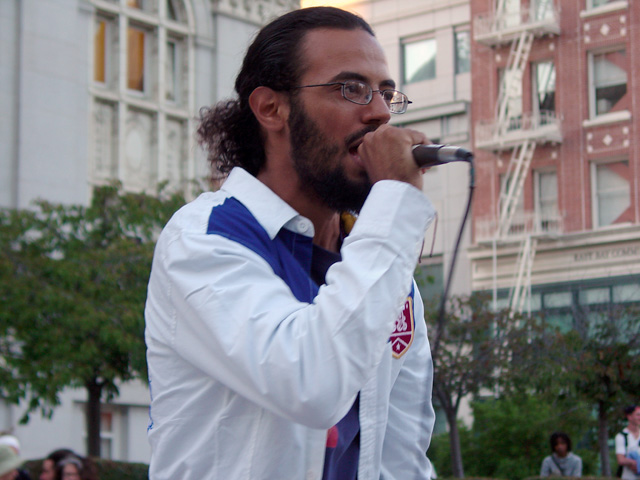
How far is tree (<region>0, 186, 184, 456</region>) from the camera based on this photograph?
51.5 ft

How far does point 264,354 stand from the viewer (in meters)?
1.91

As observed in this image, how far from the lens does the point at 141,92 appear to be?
81.4ft

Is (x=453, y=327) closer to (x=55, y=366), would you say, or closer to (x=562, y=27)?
(x=55, y=366)

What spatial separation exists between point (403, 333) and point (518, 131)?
1149 inches

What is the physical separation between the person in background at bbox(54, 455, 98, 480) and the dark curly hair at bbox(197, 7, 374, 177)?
24.4 ft

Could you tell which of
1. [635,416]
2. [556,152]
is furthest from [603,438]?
[556,152]

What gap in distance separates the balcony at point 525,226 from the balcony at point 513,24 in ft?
16.9

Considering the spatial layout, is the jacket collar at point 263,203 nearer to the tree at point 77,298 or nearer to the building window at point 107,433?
the tree at point 77,298

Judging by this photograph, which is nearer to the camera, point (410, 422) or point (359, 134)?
point (359, 134)

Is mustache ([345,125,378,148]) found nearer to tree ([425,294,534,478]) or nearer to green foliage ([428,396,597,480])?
tree ([425,294,534,478])

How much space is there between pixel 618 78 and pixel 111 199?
16977 millimetres

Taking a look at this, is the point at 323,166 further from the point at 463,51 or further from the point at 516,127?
the point at 463,51

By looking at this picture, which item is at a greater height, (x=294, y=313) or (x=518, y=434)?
(x=294, y=313)

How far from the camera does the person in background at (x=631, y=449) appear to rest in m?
12.5
